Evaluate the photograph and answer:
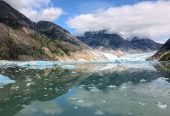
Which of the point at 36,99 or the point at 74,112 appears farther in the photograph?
the point at 36,99

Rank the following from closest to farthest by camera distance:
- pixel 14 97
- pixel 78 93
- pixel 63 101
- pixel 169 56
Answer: pixel 63 101, pixel 14 97, pixel 78 93, pixel 169 56

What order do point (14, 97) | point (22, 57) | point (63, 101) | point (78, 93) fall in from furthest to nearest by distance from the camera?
point (22, 57), point (78, 93), point (14, 97), point (63, 101)

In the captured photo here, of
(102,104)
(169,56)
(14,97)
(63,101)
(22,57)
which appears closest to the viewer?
(102,104)

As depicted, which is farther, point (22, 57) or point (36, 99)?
point (22, 57)

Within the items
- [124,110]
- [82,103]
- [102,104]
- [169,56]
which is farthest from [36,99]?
[169,56]

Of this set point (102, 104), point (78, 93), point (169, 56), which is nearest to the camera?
point (102, 104)

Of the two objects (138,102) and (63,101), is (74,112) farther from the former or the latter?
(138,102)

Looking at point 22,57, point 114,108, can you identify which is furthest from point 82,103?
point 22,57

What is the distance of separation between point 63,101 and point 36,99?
6.79 feet

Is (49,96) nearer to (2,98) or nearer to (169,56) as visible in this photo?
(2,98)

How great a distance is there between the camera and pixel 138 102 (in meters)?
18.9

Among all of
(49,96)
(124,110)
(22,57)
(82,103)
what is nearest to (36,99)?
(49,96)

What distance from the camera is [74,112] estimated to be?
16.0m

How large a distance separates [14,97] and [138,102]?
8929 millimetres
